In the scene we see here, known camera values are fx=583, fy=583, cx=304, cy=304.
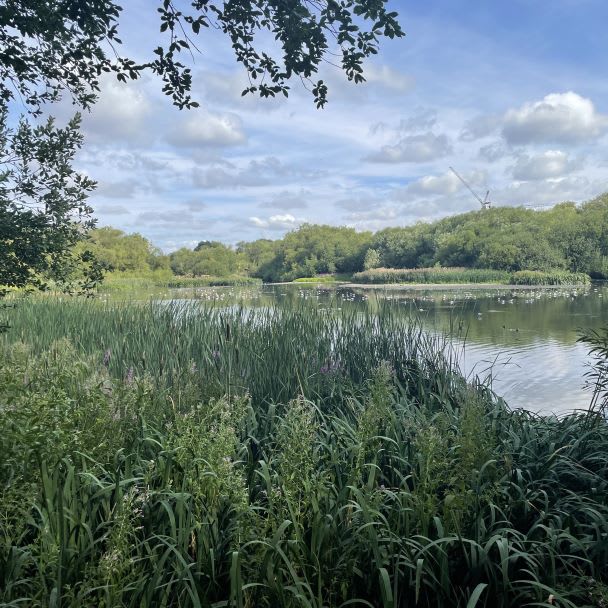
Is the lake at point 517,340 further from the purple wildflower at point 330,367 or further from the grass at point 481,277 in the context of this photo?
the grass at point 481,277

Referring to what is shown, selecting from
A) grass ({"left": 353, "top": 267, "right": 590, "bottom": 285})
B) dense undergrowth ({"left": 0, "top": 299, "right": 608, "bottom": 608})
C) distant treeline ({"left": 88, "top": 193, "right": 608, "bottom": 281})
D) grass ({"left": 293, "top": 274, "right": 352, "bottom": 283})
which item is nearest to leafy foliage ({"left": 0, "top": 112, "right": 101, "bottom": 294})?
dense undergrowth ({"left": 0, "top": 299, "right": 608, "bottom": 608})

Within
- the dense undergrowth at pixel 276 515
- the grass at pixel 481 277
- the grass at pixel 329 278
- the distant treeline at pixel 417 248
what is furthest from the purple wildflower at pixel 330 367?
the grass at pixel 329 278

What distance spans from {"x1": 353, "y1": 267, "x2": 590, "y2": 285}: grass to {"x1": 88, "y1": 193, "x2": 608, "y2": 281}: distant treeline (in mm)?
3002

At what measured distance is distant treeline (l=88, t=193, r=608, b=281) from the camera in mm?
35844

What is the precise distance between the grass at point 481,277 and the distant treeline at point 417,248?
3.00 meters

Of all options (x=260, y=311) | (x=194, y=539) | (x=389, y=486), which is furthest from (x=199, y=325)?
(x=194, y=539)

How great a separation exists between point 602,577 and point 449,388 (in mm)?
2970

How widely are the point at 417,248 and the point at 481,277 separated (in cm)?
1660

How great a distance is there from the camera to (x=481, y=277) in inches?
1481

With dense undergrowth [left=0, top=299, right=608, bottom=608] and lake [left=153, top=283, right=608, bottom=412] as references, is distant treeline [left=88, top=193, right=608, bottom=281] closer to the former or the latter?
lake [left=153, top=283, right=608, bottom=412]

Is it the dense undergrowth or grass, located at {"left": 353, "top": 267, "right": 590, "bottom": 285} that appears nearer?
the dense undergrowth

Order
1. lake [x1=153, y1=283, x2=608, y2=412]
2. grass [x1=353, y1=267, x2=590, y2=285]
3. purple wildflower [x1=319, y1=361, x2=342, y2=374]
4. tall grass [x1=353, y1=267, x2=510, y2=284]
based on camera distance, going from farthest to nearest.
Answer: tall grass [x1=353, y1=267, x2=510, y2=284] < grass [x1=353, y1=267, x2=590, y2=285] < lake [x1=153, y1=283, x2=608, y2=412] < purple wildflower [x1=319, y1=361, x2=342, y2=374]

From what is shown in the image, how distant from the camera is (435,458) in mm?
2482

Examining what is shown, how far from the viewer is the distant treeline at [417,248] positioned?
118 ft
